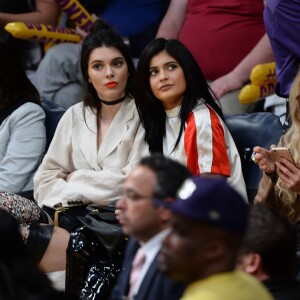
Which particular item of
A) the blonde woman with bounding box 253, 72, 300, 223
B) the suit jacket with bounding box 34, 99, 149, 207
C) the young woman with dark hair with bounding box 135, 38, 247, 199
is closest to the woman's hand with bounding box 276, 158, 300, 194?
the blonde woman with bounding box 253, 72, 300, 223

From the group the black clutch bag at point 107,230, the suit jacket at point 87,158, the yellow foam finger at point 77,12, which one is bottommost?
the black clutch bag at point 107,230

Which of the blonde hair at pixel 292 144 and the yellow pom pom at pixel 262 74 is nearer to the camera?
the blonde hair at pixel 292 144

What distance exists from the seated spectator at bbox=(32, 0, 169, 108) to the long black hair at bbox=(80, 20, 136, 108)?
105cm

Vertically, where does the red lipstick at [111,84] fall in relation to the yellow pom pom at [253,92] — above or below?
above

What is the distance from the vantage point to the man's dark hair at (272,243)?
301 cm

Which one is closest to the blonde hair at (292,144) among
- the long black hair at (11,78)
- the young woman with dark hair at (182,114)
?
the young woman with dark hair at (182,114)

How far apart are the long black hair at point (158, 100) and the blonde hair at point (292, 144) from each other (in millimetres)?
439

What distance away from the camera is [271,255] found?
3012 millimetres

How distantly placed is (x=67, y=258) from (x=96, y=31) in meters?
1.22

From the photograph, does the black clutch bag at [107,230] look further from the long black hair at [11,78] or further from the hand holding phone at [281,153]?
the long black hair at [11,78]

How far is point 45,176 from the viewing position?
15.7 ft

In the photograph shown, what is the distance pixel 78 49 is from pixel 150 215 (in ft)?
11.1

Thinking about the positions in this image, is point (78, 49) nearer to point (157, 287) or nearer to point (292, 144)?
point (292, 144)

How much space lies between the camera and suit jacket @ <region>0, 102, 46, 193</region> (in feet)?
16.7
